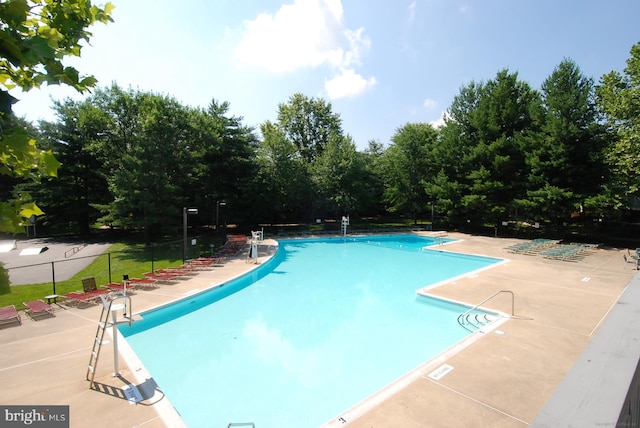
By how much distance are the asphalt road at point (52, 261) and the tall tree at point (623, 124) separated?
29.8 metres

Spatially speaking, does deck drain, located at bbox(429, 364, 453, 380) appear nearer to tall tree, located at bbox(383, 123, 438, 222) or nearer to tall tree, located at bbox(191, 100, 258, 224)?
tall tree, located at bbox(191, 100, 258, 224)

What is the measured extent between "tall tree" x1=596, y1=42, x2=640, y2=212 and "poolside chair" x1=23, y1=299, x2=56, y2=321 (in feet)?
97.4

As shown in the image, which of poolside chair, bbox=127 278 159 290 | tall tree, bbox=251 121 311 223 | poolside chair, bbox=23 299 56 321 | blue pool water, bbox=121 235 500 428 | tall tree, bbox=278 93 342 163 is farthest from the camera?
tall tree, bbox=278 93 342 163

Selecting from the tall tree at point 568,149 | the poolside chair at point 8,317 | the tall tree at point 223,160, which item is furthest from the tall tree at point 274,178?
the poolside chair at point 8,317

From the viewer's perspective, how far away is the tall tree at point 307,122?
46.1 m

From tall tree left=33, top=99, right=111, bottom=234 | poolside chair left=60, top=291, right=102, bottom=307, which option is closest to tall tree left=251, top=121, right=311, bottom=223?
tall tree left=33, top=99, right=111, bottom=234

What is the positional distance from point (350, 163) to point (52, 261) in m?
26.6

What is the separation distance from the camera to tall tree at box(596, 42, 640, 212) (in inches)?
779

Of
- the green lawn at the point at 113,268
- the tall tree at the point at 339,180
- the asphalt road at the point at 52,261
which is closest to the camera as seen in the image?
the green lawn at the point at 113,268

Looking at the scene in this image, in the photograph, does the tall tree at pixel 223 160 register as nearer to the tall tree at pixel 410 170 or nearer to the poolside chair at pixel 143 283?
the poolside chair at pixel 143 283

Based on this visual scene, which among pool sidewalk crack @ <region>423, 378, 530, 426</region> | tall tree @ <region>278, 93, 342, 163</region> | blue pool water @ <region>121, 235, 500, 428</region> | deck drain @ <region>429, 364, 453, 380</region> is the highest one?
tall tree @ <region>278, 93, 342, 163</region>

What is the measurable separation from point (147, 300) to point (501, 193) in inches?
1172

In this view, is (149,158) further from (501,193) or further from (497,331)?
(501,193)

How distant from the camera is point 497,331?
28.7ft
